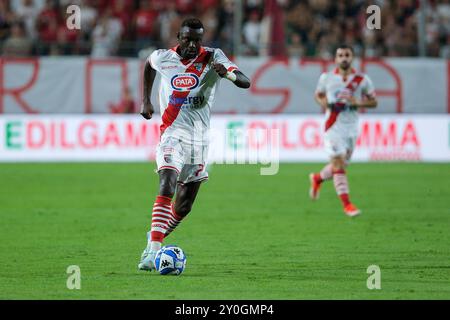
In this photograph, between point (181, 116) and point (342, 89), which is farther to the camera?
point (342, 89)

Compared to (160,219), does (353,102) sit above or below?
above

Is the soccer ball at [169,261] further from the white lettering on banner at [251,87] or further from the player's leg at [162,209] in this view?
the white lettering on banner at [251,87]

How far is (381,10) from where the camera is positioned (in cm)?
2658

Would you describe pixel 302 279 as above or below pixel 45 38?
below

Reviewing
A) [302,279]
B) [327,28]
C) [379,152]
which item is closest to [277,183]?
[379,152]

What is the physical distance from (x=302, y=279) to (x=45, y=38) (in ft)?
58.2

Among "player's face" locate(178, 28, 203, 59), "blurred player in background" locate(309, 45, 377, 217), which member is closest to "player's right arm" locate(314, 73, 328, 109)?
"blurred player in background" locate(309, 45, 377, 217)

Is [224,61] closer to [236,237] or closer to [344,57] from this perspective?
[236,237]

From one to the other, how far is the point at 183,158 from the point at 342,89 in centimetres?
632

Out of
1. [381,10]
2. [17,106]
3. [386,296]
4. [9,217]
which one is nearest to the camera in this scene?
[386,296]

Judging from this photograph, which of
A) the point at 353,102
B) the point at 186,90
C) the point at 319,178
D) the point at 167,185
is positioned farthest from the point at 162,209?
the point at 319,178

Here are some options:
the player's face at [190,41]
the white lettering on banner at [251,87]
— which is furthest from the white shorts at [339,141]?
→ the white lettering on banner at [251,87]

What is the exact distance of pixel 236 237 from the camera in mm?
13117
